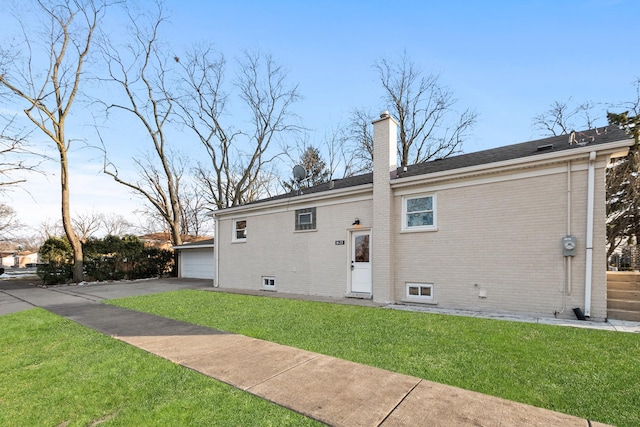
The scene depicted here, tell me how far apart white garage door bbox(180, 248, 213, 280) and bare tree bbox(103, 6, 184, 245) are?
3791 mm

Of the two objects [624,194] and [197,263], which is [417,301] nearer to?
[624,194]

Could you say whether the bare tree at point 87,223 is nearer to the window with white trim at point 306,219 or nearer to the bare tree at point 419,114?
the bare tree at point 419,114

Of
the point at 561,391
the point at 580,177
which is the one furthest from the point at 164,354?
the point at 580,177

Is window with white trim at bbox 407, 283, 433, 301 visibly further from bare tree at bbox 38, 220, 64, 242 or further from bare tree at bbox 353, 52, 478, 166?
bare tree at bbox 38, 220, 64, 242

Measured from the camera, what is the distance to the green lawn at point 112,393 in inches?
112

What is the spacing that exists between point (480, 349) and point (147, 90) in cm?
2821

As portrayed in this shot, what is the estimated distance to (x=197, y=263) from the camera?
19.4 metres

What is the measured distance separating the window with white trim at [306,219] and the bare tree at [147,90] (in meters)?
15.7

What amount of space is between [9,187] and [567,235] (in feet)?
71.7

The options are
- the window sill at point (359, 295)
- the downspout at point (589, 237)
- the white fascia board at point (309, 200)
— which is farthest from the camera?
the white fascia board at point (309, 200)

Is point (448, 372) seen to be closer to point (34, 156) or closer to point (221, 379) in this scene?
point (221, 379)

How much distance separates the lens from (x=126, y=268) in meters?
19.4

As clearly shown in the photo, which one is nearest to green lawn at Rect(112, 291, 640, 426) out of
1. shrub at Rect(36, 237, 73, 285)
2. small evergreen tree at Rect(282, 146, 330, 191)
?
shrub at Rect(36, 237, 73, 285)

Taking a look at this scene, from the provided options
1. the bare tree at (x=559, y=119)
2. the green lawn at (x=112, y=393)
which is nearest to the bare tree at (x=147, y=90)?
the green lawn at (x=112, y=393)
